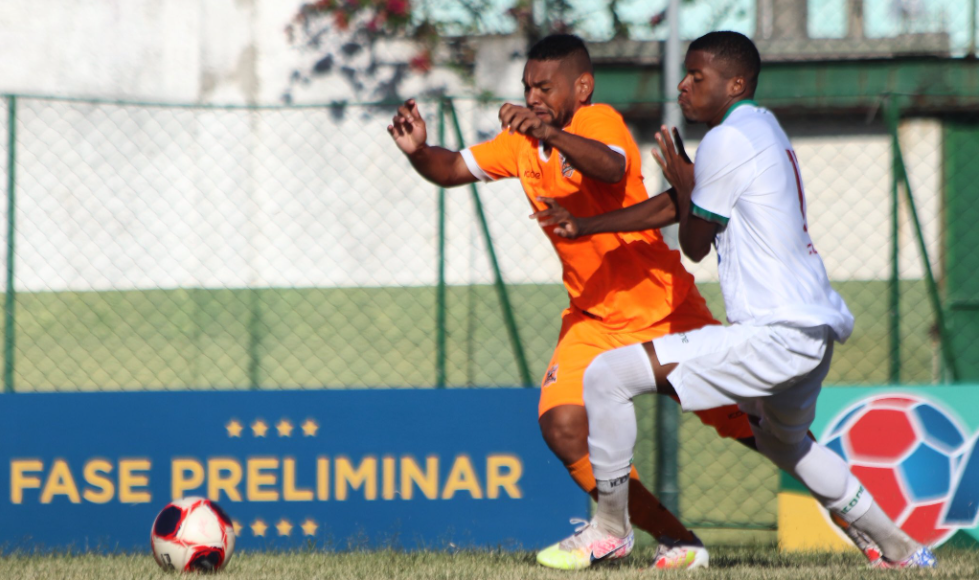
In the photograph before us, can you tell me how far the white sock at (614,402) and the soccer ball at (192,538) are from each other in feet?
4.82

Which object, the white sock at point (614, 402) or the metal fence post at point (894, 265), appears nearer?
the white sock at point (614, 402)

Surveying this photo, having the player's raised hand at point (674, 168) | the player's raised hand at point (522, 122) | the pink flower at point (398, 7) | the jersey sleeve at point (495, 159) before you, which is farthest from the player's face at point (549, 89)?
the pink flower at point (398, 7)

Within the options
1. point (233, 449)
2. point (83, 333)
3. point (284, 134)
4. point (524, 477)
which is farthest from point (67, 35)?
point (524, 477)

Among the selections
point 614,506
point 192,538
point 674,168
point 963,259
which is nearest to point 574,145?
point 674,168

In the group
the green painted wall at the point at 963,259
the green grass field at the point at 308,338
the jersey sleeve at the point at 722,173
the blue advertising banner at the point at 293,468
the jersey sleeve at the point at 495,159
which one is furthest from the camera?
the green painted wall at the point at 963,259

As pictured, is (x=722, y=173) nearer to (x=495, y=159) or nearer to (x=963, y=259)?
(x=495, y=159)

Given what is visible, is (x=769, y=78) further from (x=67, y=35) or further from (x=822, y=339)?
(x=67, y=35)

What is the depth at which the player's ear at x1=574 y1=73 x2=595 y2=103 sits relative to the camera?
4270mm

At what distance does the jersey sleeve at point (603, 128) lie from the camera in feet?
13.1

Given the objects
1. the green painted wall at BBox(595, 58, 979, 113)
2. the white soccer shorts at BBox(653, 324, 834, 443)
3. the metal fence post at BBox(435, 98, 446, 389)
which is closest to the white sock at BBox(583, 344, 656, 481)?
the white soccer shorts at BBox(653, 324, 834, 443)

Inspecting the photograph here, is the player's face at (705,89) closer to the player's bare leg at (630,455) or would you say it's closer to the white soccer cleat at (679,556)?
the player's bare leg at (630,455)

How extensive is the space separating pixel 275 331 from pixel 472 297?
58.9 inches

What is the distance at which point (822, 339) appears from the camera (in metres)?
3.50

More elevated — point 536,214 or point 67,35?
point 67,35
